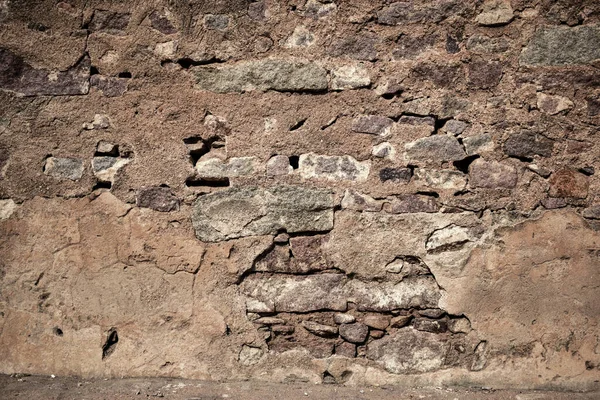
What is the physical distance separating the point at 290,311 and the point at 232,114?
2.91 ft

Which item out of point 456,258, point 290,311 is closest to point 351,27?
point 456,258

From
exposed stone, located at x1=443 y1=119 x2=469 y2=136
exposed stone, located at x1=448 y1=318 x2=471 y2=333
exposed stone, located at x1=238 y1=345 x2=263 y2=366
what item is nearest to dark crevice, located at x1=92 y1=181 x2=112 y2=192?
exposed stone, located at x1=238 y1=345 x2=263 y2=366

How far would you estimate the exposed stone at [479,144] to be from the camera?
6.77ft

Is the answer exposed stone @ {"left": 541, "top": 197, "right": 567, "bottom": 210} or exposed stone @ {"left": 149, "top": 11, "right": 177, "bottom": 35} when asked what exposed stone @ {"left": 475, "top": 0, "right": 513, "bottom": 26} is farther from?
exposed stone @ {"left": 149, "top": 11, "right": 177, "bottom": 35}

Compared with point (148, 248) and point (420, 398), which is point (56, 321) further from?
point (420, 398)

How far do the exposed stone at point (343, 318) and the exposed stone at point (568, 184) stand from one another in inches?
39.1

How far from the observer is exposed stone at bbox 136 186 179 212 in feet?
6.95

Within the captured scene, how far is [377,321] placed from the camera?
212cm

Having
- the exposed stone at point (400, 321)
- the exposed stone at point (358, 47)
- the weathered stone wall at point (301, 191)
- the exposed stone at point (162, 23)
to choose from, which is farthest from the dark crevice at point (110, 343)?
the exposed stone at point (358, 47)

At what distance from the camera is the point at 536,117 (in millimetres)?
2045

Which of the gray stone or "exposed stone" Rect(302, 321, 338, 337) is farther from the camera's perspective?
"exposed stone" Rect(302, 321, 338, 337)

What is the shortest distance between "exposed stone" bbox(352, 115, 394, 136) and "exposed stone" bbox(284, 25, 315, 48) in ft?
1.26

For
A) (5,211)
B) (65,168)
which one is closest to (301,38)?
(65,168)

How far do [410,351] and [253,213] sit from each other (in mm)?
903
